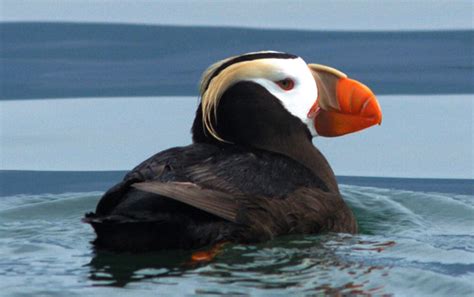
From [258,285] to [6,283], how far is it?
108 centimetres

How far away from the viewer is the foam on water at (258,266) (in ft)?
22.4

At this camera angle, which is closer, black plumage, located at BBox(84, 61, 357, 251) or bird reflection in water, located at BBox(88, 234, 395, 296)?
bird reflection in water, located at BBox(88, 234, 395, 296)

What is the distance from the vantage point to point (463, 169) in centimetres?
1024

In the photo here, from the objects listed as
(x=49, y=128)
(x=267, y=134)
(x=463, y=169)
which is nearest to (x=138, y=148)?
(x=49, y=128)

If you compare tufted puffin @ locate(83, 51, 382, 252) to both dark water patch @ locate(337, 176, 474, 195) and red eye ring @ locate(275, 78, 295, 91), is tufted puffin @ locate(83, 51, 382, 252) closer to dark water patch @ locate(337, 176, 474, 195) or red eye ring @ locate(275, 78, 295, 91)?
red eye ring @ locate(275, 78, 295, 91)

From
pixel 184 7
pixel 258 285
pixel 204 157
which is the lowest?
pixel 258 285

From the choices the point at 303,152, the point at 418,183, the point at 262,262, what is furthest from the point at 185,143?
the point at 262,262

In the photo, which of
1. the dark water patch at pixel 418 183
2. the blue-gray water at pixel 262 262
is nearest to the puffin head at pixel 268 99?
the blue-gray water at pixel 262 262

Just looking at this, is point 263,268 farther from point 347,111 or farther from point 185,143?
point 185,143

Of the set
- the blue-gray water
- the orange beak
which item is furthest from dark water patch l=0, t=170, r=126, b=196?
the orange beak

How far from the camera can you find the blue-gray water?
684 centimetres

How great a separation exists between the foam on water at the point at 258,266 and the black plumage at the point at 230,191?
0.08m

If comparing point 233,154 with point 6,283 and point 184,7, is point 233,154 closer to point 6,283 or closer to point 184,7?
point 6,283

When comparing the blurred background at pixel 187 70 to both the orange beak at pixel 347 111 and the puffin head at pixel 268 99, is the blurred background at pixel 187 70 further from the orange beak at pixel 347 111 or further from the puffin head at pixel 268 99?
the puffin head at pixel 268 99
